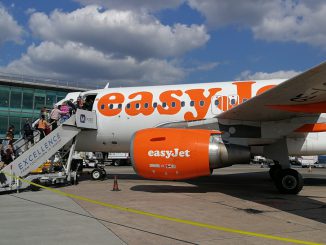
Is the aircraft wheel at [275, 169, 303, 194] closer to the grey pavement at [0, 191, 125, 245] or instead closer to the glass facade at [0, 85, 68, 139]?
the grey pavement at [0, 191, 125, 245]

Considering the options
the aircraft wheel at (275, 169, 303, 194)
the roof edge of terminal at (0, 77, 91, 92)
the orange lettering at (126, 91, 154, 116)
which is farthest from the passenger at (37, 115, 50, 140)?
the roof edge of terminal at (0, 77, 91, 92)

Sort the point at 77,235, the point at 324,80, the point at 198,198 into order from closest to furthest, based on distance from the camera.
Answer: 1. the point at 77,235
2. the point at 324,80
3. the point at 198,198

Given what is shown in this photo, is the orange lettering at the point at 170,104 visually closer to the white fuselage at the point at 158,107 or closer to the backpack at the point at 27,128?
the white fuselage at the point at 158,107

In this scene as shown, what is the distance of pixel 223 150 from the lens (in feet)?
35.4

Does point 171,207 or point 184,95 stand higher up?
point 184,95

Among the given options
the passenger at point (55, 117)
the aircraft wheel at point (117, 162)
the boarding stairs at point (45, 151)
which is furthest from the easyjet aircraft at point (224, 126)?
the aircraft wheel at point (117, 162)

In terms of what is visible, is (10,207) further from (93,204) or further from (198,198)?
(198,198)

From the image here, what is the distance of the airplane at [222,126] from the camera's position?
33.2 feet

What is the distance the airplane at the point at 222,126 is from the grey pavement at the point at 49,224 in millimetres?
2896

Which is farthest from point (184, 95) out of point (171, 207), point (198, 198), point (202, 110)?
point (171, 207)

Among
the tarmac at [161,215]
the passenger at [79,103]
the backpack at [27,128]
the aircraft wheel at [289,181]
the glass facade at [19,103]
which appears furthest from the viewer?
the glass facade at [19,103]

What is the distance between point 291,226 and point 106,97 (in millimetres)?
10304

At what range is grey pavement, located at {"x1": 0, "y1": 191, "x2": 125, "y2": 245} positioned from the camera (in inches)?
231

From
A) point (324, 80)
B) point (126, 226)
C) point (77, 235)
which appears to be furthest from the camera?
point (324, 80)
